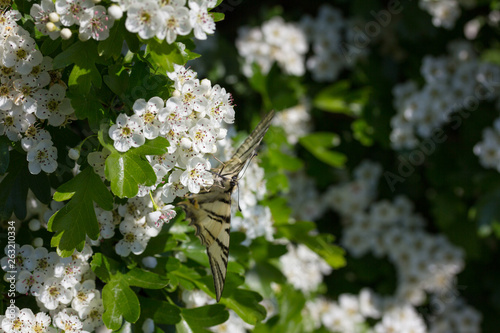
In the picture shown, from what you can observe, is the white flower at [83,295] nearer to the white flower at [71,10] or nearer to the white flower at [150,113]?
the white flower at [150,113]

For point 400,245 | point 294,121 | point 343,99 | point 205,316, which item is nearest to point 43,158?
point 205,316

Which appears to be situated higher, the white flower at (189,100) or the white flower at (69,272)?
the white flower at (189,100)

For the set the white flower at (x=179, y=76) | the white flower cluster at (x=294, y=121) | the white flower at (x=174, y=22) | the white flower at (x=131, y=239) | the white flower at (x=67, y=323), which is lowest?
the white flower cluster at (x=294, y=121)

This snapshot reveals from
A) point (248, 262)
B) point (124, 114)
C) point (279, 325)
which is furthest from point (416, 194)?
point (124, 114)

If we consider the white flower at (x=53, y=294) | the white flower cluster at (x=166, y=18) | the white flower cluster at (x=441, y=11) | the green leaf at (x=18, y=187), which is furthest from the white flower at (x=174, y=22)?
the white flower cluster at (x=441, y=11)

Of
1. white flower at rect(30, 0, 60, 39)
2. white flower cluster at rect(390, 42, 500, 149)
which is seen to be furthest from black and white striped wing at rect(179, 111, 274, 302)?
white flower cluster at rect(390, 42, 500, 149)

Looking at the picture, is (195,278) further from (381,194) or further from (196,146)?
(381,194)

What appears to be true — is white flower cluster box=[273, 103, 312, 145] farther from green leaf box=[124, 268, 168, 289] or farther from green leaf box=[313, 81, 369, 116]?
green leaf box=[124, 268, 168, 289]
